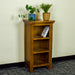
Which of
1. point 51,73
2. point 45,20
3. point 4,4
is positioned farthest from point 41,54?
point 4,4

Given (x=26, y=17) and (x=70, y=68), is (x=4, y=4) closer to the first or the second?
(x=26, y=17)

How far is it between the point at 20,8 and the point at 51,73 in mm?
1103

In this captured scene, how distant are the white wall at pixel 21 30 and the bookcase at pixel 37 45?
145 millimetres

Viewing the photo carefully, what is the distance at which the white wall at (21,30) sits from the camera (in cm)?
227

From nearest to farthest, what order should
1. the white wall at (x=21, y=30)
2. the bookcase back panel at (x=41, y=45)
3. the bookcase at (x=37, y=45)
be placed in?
the bookcase at (x=37, y=45) < the white wall at (x=21, y=30) < the bookcase back panel at (x=41, y=45)

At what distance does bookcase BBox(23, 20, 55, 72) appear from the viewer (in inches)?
85.3

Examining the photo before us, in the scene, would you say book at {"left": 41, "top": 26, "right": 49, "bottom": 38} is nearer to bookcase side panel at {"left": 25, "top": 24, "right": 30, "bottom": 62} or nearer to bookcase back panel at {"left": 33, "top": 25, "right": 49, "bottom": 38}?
bookcase back panel at {"left": 33, "top": 25, "right": 49, "bottom": 38}

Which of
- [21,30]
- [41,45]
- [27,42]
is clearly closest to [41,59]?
[41,45]

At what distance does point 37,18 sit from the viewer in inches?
96.5

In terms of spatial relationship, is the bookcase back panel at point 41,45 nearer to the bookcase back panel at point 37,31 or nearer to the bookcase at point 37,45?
the bookcase at point 37,45

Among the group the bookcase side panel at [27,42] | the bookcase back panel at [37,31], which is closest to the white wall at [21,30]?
the bookcase side panel at [27,42]

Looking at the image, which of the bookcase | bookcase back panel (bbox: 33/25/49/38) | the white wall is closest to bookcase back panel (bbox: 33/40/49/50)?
the bookcase

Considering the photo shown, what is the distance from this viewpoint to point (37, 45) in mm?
2393

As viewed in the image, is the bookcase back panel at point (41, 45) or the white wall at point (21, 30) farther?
the bookcase back panel at point (41, 45)
